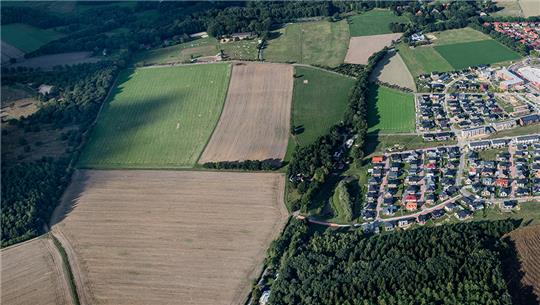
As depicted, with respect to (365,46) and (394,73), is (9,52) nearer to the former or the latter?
(365,46)

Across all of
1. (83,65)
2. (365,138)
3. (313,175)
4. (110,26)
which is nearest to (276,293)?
(313,175)

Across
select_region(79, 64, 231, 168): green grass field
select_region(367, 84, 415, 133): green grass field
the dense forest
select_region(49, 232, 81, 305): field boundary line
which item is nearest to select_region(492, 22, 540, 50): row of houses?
select_region(367, 84, 415, 133): green grass field

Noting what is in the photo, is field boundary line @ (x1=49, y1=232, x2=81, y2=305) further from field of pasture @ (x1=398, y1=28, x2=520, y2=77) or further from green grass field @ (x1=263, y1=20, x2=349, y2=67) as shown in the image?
field of pasture @ (x1=398, y1=28, x2=520, y2=77)

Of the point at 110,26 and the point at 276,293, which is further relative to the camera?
the point at 110,26

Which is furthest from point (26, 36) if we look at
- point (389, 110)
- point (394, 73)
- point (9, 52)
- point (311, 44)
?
point (389, 110)

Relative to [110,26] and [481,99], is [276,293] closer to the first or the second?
[481,99]
